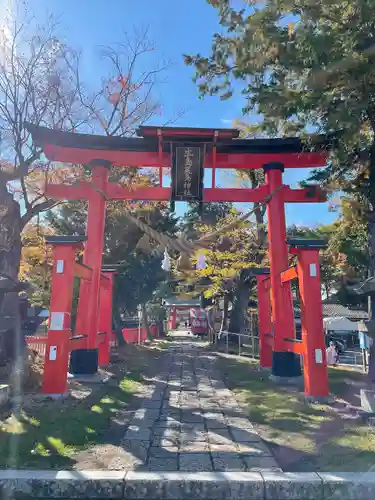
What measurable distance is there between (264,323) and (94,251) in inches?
208

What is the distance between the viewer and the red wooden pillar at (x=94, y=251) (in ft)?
30.4

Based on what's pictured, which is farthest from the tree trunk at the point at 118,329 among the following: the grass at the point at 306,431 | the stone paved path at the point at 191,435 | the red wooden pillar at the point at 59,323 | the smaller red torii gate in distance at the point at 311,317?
the smaller red torii gate in distance at the point at 311,317

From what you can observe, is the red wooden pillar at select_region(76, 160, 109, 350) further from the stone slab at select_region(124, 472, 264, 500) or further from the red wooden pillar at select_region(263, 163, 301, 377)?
the stone slab at select_region(124, 472, 264, 500)

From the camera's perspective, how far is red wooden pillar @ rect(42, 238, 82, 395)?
23.5 ft

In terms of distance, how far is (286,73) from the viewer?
7.52 meters

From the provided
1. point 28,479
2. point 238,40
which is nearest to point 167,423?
point 28,479

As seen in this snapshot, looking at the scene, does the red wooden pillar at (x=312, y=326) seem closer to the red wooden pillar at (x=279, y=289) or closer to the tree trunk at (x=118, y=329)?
the red wooden pillar at (x=279, y=289)

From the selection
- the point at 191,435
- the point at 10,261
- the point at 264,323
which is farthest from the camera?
the point at 264,323

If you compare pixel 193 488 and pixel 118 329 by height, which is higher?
pixel 118 329

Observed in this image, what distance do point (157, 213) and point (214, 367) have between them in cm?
817

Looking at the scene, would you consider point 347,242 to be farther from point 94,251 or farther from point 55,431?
point 55,431

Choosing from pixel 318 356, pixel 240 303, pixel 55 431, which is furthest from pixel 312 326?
pixel 240 303

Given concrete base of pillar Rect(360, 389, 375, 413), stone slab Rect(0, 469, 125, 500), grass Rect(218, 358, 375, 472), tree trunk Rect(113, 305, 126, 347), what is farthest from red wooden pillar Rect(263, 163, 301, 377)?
tree trunk Rect(113, 305, 126, 347)

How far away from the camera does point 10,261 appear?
9086 mm
